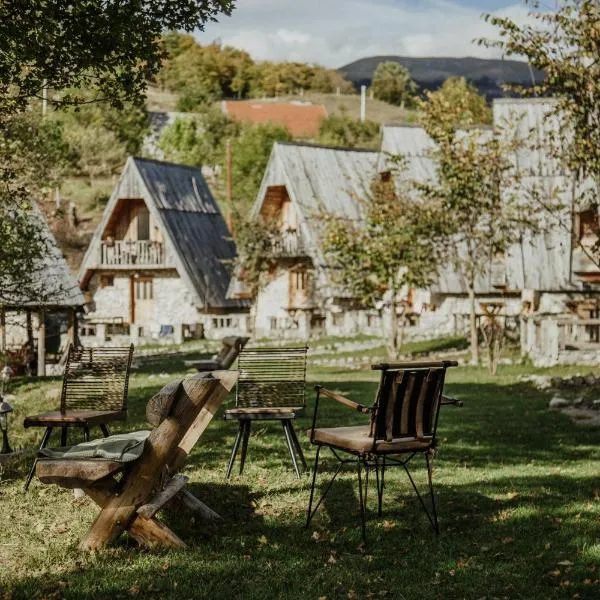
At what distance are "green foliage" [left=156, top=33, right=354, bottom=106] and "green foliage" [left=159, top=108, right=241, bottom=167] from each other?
1563 cm

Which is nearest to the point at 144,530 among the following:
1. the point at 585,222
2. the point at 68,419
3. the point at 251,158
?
the point at 68,419

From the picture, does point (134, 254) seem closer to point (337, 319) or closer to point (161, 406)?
point (337, 319)

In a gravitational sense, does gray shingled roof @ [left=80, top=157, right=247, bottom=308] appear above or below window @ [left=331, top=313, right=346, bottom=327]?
above

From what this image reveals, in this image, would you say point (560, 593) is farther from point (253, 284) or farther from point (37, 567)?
point (253, 284)

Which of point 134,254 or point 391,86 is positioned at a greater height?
point 391,86

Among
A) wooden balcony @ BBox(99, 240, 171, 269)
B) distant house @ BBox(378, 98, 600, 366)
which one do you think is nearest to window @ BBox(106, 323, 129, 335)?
wooden balcony @ BBox(99, 240, 171, 269)

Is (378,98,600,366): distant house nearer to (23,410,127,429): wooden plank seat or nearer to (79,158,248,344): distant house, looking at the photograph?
(79,158,248,344): distant house

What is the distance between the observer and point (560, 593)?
6465mm

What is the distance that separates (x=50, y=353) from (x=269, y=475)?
80.7 ft

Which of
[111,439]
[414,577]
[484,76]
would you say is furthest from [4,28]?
[484,76]

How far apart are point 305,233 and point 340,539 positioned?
3195 centimetres

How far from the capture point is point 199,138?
233 ft

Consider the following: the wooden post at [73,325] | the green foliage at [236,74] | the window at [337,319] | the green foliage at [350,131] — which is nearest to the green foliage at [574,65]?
the wooden post at [73,325]

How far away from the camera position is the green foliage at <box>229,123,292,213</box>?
6112cm
